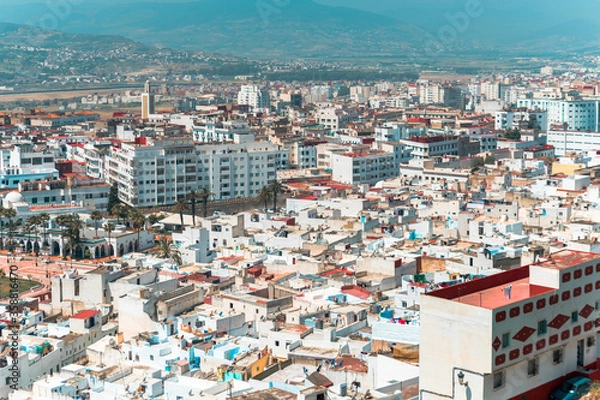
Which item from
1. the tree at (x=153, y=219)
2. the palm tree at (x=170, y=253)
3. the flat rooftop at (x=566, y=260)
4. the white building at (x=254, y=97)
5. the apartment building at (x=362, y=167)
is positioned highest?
the white building at (x=254, y=97)

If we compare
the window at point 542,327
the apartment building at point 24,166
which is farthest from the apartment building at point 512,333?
the apartment building at point 24,166

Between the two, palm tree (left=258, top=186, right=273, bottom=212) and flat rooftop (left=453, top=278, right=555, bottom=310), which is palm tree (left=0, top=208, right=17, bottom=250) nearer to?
palm tree (left=258, top=186, right=273, bottom=212)

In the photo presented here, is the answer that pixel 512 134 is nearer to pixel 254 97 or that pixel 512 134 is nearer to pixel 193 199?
pixel 193 199

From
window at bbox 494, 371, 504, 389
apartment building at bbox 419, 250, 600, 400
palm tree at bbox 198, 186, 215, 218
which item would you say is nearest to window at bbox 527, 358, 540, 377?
apartment building at bbox 419, 250, 600, 400

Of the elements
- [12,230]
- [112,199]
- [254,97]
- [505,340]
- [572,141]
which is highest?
[254,97]

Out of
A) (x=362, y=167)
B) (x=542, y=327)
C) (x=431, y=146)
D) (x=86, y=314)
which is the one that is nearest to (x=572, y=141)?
(x=431, y=146)

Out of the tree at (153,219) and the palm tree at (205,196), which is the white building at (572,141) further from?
the tree at (153,219)
